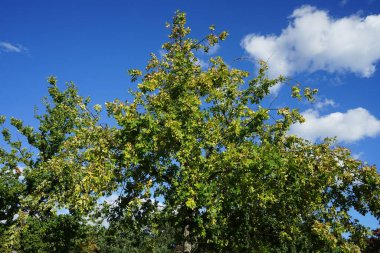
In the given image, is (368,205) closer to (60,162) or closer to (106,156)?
(106,156)

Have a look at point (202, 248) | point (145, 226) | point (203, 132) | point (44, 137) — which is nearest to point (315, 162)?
point (203, 132)

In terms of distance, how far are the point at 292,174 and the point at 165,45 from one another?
9.75 m

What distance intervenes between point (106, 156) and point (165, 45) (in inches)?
301

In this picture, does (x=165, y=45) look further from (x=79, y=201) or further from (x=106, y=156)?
(x=79, y=201)

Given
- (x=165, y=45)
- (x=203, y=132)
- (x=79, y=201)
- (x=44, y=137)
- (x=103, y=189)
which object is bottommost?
(x=79, y=201)

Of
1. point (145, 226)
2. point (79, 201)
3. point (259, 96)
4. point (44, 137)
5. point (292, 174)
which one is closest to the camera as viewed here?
point (79, 201)

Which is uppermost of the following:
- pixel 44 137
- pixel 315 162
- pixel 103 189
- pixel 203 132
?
pixel 44 137

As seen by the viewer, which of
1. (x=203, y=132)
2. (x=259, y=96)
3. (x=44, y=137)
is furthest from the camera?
(x=44, y=137)

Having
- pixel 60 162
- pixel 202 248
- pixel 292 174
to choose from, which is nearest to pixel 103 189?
pixel 60 162

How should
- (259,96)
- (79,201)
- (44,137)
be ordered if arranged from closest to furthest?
1. (79,201)
2. (259,96)
3. (44,137)

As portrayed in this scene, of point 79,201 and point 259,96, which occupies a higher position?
point 259,96

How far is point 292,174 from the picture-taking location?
14.1 metres

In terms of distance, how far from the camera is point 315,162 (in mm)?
14844

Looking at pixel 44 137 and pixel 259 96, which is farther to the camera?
pixel 44 137
